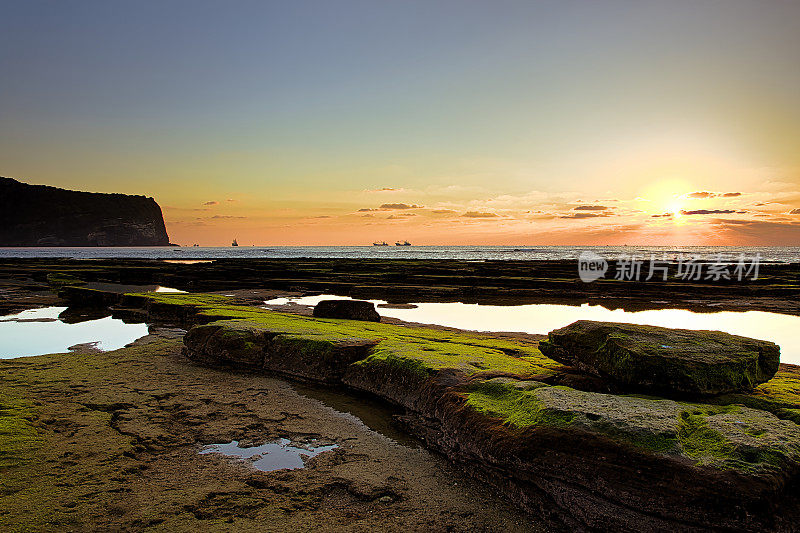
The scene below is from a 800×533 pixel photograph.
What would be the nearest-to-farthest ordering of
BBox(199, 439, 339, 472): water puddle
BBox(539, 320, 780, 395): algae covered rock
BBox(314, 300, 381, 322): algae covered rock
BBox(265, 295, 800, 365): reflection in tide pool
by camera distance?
BBox(199, 439, 339, 472): water puddle → BBox(539, 320, 780, 395): algae covered rock → BBox(314, 300, 381, 322): algae covered rock → BBox(265, 295, 800, 365): reflection in tide pool

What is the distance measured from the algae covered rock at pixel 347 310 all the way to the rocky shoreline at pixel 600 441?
7.15 meters

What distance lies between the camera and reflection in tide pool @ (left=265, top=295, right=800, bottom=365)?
60.1ft

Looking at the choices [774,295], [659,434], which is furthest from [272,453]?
[774,295]

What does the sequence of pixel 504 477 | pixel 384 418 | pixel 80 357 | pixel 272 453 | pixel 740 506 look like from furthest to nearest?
1. pixel 80 357
2. pixel 384 418
3. pixel 272 453
4. pixel 504 477
5. pixel 740 506

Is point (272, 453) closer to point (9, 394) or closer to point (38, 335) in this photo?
point (9, 394)

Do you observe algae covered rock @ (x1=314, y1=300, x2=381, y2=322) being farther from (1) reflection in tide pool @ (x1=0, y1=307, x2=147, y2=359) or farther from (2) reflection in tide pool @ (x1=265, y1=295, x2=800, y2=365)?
(1) reflection in tide pool @ (x1=0, y1=307, x2=147, y2=359)

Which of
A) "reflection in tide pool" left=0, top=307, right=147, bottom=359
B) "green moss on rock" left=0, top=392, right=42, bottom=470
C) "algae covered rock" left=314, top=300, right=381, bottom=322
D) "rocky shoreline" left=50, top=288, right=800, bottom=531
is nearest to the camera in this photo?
"rocky shoreline" left=50, top=288, right=800, bottom=531

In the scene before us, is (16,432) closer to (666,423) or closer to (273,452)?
(273,452)

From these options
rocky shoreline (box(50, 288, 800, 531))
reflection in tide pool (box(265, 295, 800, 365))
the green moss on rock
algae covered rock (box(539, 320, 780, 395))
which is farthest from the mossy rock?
reflection in tide pool (box(265, 295, 800, 365))

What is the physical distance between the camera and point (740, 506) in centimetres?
428

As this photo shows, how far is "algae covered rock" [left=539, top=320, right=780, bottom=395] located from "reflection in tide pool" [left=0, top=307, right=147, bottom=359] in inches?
491

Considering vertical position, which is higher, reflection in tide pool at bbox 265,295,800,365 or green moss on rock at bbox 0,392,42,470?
reflection in tide pool at bbox 265,295,800,365

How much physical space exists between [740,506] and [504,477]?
2301 millimetres

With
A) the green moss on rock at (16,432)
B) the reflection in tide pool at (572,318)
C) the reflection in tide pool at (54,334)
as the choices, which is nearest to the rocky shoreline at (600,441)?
the green moss on rock at (16,432)
